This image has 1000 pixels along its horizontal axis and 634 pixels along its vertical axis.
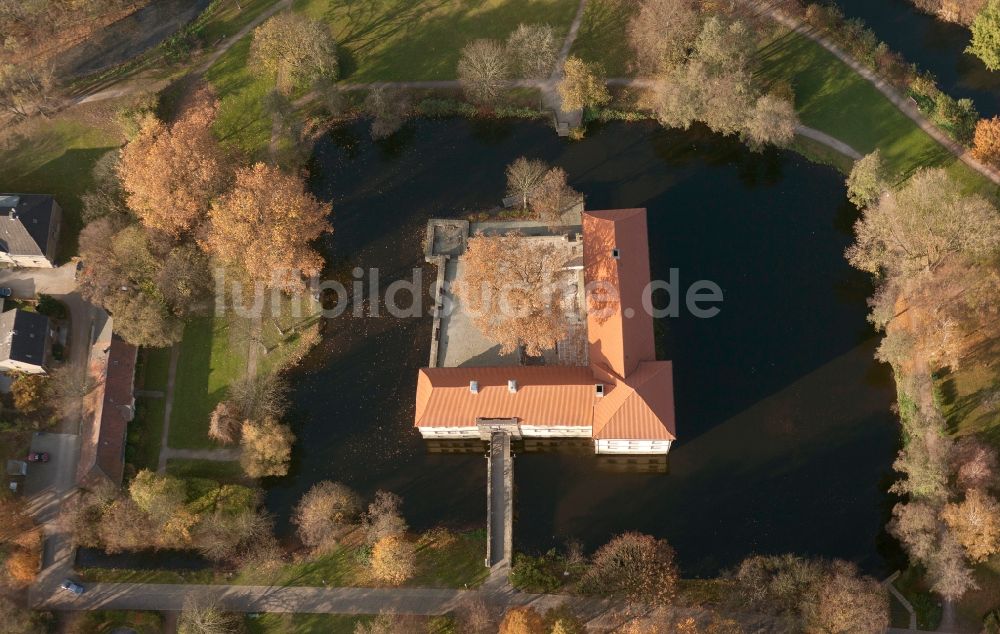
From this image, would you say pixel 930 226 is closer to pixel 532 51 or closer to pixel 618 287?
pixel 618 287

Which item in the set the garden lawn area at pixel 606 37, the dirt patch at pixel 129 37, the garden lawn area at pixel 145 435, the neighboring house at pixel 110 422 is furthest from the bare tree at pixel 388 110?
the garden lawn area at pixel 145 435

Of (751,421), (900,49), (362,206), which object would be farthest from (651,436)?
(900,49)

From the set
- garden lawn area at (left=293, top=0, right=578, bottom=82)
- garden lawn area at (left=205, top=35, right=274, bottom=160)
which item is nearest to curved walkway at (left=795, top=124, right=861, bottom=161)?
garden lawn area at (left=293, top=0, right=578, bottom=82)

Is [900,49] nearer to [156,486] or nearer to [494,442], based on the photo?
[494,442]

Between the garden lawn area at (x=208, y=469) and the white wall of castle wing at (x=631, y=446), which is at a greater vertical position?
the white wall of castle wing at (x=631, y=446)

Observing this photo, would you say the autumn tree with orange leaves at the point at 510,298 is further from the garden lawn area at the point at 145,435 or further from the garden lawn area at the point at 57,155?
the garden lawn area at the point at 57,155

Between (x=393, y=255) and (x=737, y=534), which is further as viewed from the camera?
(x=393, y=255)

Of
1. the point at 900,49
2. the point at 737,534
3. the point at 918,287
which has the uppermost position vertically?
the point at 900,49
